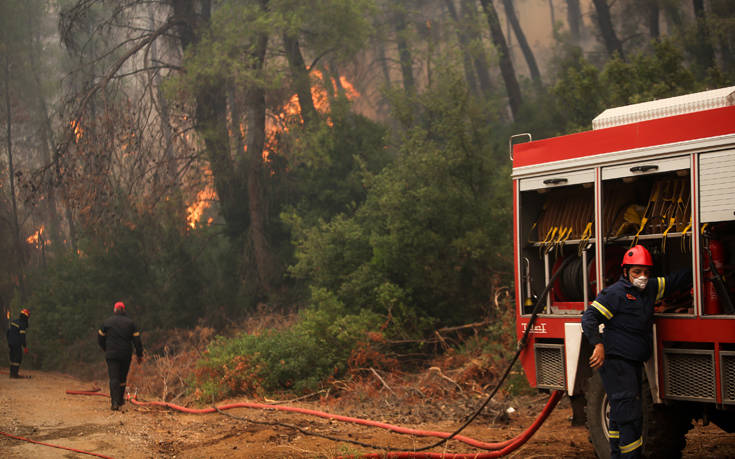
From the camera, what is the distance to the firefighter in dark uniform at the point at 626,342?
5945mm

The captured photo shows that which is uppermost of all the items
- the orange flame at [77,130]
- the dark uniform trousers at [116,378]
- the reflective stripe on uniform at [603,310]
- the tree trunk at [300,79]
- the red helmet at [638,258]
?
the tree trunk at [300,79]

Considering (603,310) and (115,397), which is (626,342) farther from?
(115,397)

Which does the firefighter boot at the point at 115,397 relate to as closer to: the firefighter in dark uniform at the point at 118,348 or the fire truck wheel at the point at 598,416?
the firefighter in dark uniform at the point at 118,348

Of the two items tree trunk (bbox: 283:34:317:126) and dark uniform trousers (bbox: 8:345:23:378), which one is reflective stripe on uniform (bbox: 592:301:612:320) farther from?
dark uniform trousers (bbox: 8:345:23:378)

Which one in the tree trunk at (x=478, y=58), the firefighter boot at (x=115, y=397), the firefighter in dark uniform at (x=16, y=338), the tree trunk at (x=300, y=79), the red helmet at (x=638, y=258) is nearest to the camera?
the red helmet at (x=638, y=258)

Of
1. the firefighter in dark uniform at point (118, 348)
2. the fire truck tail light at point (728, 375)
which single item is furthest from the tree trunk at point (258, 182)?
the fire truck tail light at point (728, 375)

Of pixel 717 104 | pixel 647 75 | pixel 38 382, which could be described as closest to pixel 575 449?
pixel 717 104

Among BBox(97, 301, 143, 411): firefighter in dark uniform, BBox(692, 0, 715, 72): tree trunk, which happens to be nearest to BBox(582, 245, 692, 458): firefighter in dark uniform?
BBox(97, 301, 143, 411): firefighter in dark uniform

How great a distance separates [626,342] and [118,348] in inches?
396

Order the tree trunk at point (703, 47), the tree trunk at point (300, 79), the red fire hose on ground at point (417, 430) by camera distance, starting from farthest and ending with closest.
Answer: the tree trunk at point (300, 79) → the tree trunk at point (703, 47) → the red fire hose on ground at point (417, 430)

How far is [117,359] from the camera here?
13180 mm

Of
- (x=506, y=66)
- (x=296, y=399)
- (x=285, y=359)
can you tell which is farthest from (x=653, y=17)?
(x=296, y=399)

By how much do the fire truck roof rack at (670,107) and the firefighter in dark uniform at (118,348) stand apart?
959 cm

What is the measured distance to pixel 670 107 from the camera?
6613mm
